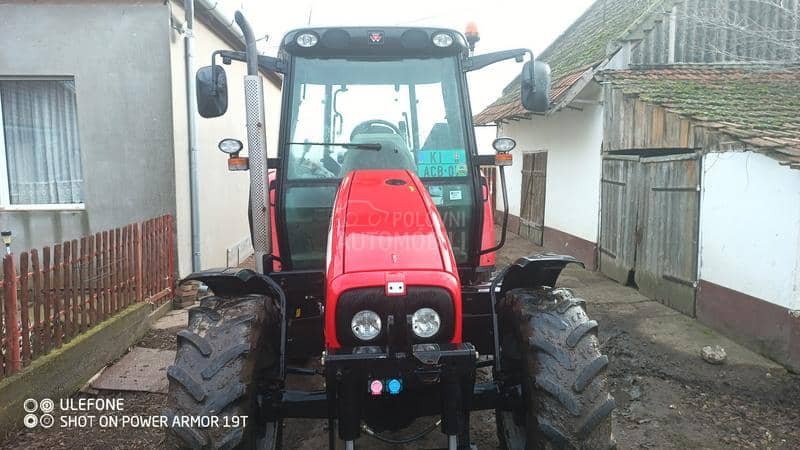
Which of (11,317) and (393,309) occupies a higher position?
(393,309)

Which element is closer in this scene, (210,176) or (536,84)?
(536,84)

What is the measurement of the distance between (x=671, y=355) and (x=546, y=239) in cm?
611

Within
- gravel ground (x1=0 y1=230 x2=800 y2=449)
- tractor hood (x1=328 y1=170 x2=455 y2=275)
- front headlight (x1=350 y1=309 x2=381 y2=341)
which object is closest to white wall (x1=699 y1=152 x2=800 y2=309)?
gravel ground (x1=0 y1=230 x2=800 y2=449)

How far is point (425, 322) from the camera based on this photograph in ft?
8.03

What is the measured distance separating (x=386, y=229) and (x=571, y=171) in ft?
27.1

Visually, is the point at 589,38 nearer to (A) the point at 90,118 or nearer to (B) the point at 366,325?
(A) the point at 90,118

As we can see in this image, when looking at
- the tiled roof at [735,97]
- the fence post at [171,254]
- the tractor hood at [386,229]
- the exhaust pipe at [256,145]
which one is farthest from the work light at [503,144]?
the fence post at [171,254]

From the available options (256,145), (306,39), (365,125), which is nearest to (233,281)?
(256,145)

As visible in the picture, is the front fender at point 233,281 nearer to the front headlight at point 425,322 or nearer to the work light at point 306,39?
the front headlight at point 425,322

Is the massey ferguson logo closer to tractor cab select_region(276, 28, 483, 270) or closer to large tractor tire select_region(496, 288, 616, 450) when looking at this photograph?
tractor cab select_region(276, 28, 483, 270)

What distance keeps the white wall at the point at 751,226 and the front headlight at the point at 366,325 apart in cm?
439

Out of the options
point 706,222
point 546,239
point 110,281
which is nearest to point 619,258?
point 706,222

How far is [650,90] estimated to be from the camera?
7742mm

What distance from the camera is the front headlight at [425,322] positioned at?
244cm
